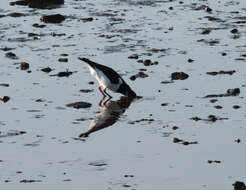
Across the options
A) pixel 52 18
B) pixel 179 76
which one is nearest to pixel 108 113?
pixel 179 76

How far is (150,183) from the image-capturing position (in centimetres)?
1242

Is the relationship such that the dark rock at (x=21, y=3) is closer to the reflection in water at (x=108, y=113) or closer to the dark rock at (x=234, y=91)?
the reflection in water at (x=108, y=113)

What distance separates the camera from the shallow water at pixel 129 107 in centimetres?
1296

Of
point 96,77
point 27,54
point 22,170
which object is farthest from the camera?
point 27,54

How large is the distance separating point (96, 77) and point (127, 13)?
1092cm

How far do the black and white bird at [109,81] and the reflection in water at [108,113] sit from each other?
0.82 feet

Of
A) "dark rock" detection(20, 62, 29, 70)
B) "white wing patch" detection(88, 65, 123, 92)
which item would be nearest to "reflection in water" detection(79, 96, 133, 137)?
"white wing patch" detection(88, 65, 123, 92)

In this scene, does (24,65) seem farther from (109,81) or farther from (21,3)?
(21,3)

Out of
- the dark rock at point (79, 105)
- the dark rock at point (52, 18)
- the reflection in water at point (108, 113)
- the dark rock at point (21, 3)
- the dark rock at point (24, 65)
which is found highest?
the dark rock at point (21, 3)

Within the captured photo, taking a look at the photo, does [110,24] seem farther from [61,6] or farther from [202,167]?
[202,167]

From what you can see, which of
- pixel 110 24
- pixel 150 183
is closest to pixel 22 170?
pixel 150 183

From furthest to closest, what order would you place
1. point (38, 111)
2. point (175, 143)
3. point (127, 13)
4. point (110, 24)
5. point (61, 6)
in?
point (61, 6) < point (127, 13) < point (110, 24) < point (38, 111) < point (175, 143)

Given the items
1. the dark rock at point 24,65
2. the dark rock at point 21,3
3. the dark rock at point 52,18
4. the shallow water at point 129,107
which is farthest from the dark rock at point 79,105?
the dark rock at point 21,3

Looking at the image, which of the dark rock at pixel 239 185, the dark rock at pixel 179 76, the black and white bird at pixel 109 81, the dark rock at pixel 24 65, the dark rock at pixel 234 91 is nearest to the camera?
the dark rock at pixel 239 185
